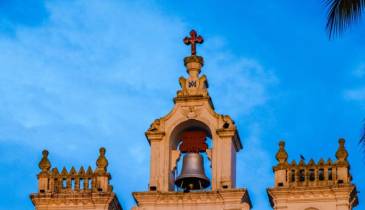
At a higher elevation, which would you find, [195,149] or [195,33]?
[195,33]

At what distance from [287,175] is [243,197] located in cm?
157

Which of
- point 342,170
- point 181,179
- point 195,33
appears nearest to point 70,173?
point 181,179

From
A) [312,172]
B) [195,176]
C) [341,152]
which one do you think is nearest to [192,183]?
[195,176]

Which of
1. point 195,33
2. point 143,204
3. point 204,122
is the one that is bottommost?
point 143,204

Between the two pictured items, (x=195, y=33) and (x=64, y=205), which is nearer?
(x=64, y=205)

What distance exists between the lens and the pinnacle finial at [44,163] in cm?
3538

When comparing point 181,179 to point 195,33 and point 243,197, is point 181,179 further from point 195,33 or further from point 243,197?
point 195,33

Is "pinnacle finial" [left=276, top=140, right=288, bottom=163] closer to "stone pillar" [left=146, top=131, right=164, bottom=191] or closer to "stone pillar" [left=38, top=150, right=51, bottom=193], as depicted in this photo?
"stone pillar" [left=146, top=131, right=164, bottom=191]

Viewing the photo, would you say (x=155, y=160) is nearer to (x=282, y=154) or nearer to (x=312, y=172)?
(x=282, y=154)

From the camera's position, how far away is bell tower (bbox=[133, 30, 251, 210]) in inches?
1346

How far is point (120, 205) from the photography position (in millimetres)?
35469

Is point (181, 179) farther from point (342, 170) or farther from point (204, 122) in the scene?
point (342, 170)

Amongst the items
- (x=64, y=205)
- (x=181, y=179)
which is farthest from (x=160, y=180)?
(x=64, y=205)

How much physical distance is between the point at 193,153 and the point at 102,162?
299 centimetres
